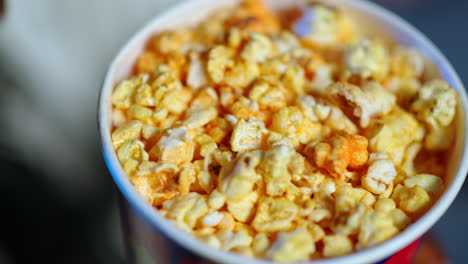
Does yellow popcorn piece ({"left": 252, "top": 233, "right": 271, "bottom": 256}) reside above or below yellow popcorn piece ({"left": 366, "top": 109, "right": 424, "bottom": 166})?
below

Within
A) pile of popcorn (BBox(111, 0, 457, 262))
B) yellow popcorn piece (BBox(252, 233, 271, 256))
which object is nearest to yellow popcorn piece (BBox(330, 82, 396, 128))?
pile of popcorn (BBox(111, 0, 457, 262))

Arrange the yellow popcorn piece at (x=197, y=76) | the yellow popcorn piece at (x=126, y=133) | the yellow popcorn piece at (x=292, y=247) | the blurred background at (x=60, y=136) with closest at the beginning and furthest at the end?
the yellow popcorn piece at (x=292, y=247), the yellow popcorn piece at (x=126, y=133), the yellow popcorn piece at (x=197, y=76), the blurred background at (x=60, y=136)

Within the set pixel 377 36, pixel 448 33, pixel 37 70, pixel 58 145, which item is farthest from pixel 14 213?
pixel 448 33

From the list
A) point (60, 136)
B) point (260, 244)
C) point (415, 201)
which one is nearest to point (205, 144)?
point (260, 244)

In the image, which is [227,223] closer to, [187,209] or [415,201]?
[187,209]

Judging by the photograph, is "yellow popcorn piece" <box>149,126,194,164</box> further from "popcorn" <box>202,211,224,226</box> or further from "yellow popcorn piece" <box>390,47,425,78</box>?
"yellow popcorn piece" <box>390,47,425,78</box>

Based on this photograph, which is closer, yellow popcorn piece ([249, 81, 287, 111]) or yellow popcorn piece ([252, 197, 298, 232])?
yellow popcorn piece ([252, 197, 298, 232])

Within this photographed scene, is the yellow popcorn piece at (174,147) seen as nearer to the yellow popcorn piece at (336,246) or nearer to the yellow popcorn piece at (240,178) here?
the yellow popcorn piece at (240,178)

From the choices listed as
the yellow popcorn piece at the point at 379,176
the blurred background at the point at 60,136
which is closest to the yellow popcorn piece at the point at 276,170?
the yellow popcorn piece at the point at 379,176
